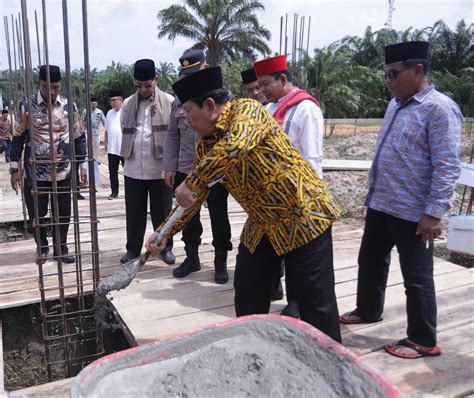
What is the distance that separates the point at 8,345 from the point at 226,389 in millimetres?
2777

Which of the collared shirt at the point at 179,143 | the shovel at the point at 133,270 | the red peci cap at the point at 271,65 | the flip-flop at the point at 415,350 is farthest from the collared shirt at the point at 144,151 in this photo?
the flip-flop at the point at 415,350

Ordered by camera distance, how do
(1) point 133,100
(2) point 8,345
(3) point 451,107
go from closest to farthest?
1. (3) point 451,107
2. (2) point 8,345
3. (1) point 133,100

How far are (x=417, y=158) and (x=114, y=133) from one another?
545 cm

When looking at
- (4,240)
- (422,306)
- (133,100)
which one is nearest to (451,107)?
(422,306)

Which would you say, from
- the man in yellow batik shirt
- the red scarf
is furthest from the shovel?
the red scarf

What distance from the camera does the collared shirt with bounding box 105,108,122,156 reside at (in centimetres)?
706

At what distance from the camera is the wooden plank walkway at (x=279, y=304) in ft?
7.94

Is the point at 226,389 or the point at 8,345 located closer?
the point at 226,389

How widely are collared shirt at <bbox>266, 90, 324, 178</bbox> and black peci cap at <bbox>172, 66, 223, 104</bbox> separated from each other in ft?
3.17

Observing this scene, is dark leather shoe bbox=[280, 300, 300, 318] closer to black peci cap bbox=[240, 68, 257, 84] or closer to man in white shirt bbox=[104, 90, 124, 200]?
black peci cap bbox=[240, 68, 257, 84]

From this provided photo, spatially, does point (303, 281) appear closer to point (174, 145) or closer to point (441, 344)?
point (441, 344)

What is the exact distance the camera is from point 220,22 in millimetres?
23078

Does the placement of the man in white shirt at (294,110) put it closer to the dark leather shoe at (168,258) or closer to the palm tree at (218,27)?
the dark leather shoe at (168,258)

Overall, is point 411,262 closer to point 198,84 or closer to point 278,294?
point 278,294
